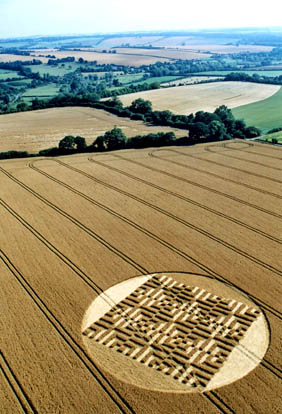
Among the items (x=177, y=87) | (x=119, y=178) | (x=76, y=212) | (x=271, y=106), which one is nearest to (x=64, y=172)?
(x=119, y=178)

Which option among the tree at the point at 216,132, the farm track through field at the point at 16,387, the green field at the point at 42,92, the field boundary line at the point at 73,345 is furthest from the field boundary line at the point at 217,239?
the green field at the point at 42,92

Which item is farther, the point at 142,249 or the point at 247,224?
the point at 247,224

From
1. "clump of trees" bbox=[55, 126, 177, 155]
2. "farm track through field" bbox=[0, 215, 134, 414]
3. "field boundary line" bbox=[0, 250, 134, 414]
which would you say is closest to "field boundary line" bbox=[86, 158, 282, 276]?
"farm track through field" bbox=[0, 215, 134, 414]

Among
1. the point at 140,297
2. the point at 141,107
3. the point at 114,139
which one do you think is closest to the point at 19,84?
the point at 141,107

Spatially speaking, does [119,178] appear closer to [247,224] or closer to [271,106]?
[247,224]

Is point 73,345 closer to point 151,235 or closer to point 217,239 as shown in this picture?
point 151,235
